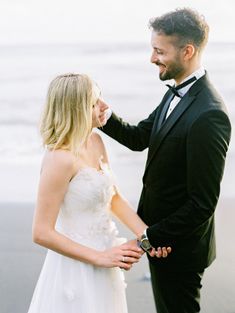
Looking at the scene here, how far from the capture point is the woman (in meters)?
1.57

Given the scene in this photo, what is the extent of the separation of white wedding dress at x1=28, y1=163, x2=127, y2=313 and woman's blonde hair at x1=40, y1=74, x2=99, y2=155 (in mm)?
103

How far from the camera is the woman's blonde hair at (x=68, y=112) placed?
5.22 ft

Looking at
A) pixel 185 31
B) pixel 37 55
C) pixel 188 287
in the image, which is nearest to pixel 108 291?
pixel 188 287

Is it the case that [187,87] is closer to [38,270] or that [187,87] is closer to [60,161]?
[60,161]

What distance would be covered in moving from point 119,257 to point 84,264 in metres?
0.11

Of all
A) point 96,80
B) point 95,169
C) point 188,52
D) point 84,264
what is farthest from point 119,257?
point 96,80

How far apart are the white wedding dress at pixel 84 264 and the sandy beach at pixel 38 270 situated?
30.6 inches

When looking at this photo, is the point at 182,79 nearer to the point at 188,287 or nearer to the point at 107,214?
the point at 107,214

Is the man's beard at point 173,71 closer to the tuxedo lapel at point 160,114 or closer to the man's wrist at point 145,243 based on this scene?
the tuxedo lapel at point 160,114

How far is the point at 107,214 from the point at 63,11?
2.78 metres

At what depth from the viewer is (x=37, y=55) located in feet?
13.3

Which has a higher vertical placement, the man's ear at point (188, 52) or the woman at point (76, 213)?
the man's ear at point (188, 52)

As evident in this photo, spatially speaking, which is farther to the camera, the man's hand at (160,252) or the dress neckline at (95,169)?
the man's hand at (160,252)

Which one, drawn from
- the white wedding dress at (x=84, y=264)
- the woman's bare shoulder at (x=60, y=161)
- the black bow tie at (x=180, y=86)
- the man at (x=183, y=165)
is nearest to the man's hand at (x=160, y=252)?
the man at (x=183, y=165)
